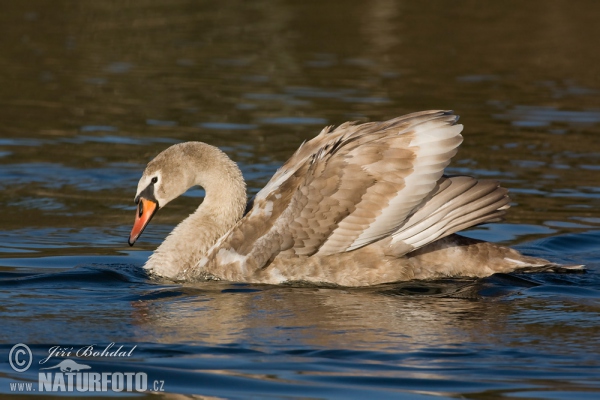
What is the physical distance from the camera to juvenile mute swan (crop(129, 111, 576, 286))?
8.71m

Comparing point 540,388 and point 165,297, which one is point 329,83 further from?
point 540,388

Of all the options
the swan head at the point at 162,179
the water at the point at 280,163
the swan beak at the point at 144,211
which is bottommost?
the water at the point at 280,163

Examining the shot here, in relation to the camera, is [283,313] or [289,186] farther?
[289,186]

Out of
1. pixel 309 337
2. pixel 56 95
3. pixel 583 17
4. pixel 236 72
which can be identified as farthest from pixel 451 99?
pixel 309 337

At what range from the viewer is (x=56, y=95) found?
17.8m

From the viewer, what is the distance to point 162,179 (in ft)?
31.0

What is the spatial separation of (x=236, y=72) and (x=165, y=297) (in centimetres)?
1154

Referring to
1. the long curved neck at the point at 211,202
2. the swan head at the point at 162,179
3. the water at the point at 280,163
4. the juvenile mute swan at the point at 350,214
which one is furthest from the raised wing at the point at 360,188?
the swan head at the point at 162,179
